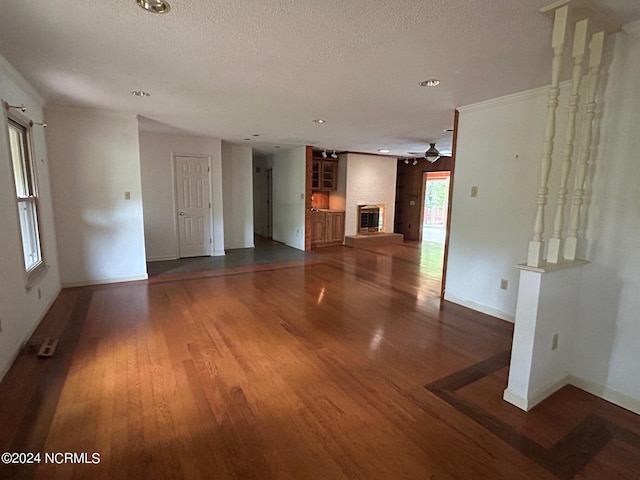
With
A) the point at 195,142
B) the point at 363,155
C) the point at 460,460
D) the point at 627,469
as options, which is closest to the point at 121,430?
the point at 460,460

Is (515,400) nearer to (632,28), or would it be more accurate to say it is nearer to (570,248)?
(570,248)

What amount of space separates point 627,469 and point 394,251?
596 centimetres

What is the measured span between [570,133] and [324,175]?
6.62 meters

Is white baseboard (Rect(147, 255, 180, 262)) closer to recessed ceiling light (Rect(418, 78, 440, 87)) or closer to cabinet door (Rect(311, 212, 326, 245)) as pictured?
cabinet door (Rect(311, 212, 326, 245))

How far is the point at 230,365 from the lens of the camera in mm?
2494

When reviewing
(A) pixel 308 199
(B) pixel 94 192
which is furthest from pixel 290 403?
(A) pixel 308 199

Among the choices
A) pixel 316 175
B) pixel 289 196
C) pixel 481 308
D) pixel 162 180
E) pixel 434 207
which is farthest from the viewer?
pixel 434 207

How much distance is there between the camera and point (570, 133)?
6.57 feet

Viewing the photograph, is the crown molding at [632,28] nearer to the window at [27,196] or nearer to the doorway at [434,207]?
the window at [27,196]

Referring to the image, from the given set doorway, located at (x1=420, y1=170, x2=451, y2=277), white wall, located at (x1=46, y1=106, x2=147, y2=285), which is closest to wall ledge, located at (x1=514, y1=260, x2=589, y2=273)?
white wall, located at (x1=46, y1=106, x2=147, y2=285)

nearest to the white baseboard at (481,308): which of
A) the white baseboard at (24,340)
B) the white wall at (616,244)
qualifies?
the white wall at (616,244)

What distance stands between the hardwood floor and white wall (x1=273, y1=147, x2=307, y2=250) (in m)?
4.05

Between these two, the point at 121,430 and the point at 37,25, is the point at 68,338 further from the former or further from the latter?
the point at 37,25

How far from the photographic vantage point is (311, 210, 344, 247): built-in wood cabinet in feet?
25.6
